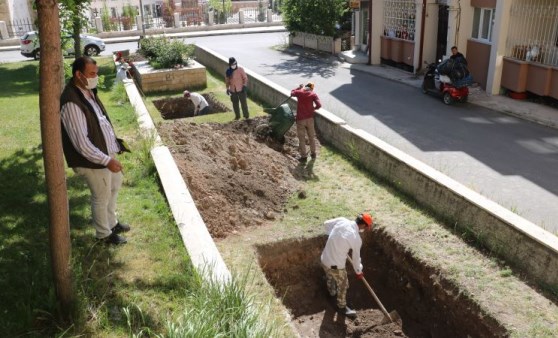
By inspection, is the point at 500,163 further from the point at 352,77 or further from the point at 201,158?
the point at 352,77

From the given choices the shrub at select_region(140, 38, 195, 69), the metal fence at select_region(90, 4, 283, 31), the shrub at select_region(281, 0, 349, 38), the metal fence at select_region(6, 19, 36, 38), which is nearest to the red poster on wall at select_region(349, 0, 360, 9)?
the shrub at select_region(281, 0, 349, 38)

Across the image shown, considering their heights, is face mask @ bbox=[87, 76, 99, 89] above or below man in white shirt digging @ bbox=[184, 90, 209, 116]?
above

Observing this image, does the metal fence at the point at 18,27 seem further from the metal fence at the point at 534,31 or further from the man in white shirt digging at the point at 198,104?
the metal fence at the point at 534,31

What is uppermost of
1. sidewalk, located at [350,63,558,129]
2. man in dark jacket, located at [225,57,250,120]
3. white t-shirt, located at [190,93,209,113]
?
man in dark jacket, located at [225,57,250,120]

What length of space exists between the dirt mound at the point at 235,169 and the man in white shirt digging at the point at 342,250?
1440mm

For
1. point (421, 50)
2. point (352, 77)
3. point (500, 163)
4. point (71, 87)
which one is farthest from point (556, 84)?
point (71, 87)

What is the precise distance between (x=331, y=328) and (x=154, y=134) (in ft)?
A: 15.5

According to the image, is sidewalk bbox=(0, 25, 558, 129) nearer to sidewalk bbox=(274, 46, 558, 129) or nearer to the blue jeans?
sidewalk bbox=(274, 46, 558, 129)

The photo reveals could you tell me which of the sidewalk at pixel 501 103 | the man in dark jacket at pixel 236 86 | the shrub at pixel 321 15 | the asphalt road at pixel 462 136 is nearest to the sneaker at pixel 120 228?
the asphalt road at pixel 462 136

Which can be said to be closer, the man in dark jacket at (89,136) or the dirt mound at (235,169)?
the man in dark jacket at (89,136)

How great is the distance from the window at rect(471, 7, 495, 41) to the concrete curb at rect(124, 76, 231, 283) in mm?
11023

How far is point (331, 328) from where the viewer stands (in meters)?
6.46

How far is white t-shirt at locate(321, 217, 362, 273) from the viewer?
240 inches

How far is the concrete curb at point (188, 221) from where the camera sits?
Answer: 4.73 metres
